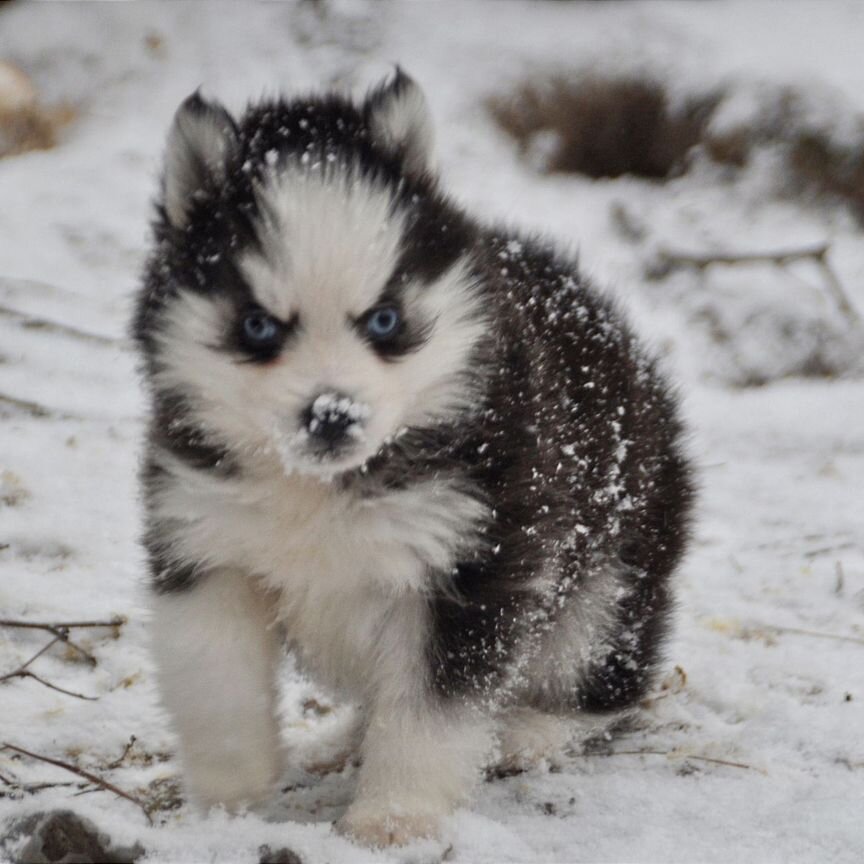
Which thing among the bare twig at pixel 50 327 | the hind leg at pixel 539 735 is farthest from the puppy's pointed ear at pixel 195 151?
the bare twig at pixel 50 327

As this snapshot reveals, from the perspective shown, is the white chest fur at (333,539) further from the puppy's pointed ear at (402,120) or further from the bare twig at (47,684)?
the puppy's pointed ear at (402,120)

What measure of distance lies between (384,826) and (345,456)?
0.79 m

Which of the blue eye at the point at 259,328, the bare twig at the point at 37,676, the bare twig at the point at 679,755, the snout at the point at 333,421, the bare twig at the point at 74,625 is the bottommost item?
the bare twig at the point at 74,625

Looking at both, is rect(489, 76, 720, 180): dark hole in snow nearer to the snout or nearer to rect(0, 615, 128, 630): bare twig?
rect(0, 615, 128, 630): bare twig

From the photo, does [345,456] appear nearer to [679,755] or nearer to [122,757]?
[122,757]

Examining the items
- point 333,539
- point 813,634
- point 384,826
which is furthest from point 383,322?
point 813,634

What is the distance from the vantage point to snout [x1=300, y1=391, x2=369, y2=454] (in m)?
2.05

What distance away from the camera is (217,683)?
242 cm

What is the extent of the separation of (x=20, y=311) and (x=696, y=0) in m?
4.86

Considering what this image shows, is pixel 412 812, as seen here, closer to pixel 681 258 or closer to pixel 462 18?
pixel 681 258

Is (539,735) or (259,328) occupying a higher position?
(259,328)

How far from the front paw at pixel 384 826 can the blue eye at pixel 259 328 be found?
3.18 ft

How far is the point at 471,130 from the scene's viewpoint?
7.31 metres

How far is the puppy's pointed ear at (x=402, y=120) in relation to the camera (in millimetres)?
2418
